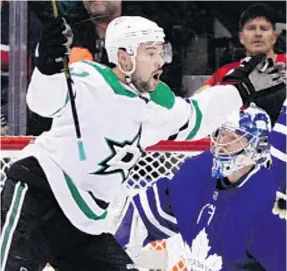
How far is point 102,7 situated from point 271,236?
2.51 ft

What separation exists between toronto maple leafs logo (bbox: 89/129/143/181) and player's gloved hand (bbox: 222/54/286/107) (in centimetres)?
26

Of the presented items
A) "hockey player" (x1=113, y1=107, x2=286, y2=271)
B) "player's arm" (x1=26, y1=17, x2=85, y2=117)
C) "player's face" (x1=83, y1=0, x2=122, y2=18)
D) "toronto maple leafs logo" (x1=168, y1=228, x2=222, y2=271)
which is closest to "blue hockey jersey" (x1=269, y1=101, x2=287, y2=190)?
"hockey player" (x1=113, y1=107, x2=286, y2=271)

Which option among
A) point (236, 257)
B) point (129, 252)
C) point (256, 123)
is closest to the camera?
point (236, 257)

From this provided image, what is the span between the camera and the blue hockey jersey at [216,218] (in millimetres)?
1661

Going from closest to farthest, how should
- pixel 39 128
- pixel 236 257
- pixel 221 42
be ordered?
1. pixel 236 257
2. pixel 39 128
3. pixel 221 42

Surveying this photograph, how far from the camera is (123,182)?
201cm

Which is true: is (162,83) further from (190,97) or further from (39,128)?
(39,128)

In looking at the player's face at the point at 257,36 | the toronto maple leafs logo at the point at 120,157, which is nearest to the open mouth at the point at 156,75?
the toronto maple leafs logo at the point at 120,157

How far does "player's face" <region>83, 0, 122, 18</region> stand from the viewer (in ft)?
7.07

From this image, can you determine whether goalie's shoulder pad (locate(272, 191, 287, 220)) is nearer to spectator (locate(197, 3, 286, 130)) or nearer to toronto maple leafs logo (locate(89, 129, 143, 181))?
toronto maple leafs logo (locate(89, 129, 143, 181))

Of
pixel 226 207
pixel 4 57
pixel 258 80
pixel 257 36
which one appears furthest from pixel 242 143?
pixel 4 57

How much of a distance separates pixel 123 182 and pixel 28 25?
0.48 meters

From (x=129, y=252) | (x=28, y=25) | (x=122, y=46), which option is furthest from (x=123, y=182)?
(x=28, y=25)

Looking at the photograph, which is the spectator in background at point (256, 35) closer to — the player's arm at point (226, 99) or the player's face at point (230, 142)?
the player's arm at point (226, 99)
